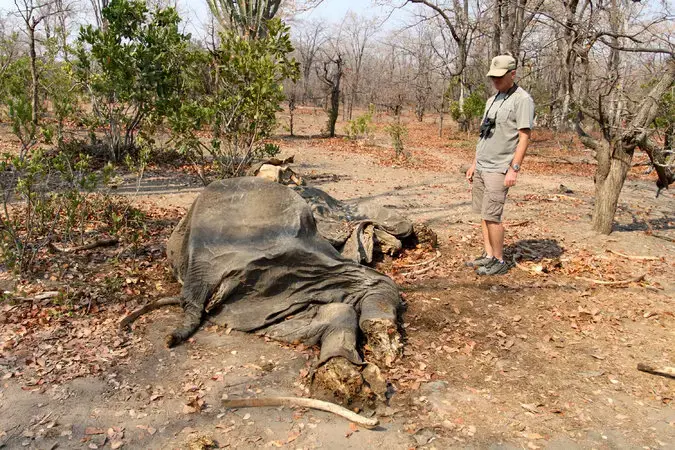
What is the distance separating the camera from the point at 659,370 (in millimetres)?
3266

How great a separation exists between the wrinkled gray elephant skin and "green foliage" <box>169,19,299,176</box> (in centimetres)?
383

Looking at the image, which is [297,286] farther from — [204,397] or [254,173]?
[254,173]

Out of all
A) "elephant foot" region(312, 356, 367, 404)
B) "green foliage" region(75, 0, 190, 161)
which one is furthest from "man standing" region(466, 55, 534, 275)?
"green foliage" region(75, 0, 190, 161)

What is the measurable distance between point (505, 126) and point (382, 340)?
233 centimetres

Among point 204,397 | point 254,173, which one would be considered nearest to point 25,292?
point 204,397

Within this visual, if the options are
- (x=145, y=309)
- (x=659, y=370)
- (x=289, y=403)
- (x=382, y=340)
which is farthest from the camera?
(x=145, y=309)

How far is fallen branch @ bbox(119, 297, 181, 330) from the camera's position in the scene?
3.62 metres

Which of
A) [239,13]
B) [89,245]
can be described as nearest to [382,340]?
[89,245]

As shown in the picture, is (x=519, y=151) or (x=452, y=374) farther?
(x=519, y=151)

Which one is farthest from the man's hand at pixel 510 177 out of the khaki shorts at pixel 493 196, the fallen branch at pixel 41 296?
the fallen branch at pixel 41 296

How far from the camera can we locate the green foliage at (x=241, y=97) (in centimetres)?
732

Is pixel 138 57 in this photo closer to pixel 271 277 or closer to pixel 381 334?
pixel 271 277

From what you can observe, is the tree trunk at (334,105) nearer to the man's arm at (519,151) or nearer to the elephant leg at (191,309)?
the man's arm at (519,151)

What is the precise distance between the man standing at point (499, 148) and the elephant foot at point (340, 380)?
234 centimetres
